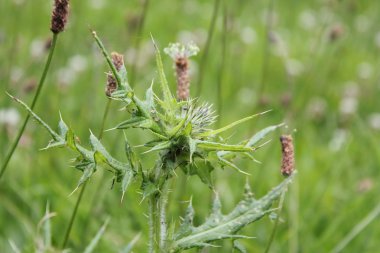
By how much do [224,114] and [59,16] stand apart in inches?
88.5

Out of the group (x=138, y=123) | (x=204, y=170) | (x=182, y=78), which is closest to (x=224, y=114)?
(x=182, y=78)

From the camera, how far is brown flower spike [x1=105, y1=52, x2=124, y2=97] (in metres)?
1.13

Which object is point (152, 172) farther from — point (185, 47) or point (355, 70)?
point (355, 70)

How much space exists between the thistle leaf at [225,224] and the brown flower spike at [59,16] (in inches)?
15.0

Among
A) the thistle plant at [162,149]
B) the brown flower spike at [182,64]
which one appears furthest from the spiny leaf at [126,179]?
the brown flower spike at [182,64]

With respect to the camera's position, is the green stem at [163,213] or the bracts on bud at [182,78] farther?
the bracts on bud at [182,78]

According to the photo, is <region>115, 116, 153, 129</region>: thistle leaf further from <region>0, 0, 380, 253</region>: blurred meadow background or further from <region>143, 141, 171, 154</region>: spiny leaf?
<region>0, 0, 380, 253</region>: blurred meadow background

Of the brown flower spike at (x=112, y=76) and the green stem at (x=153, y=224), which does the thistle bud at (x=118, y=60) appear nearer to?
the brown flower spike at (x=112, y=76)

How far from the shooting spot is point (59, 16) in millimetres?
1210

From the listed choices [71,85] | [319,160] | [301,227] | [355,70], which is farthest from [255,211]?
[355,70]

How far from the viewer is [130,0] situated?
496cm

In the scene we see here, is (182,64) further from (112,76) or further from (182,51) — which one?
(112,76)

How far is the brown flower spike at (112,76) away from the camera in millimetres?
1127

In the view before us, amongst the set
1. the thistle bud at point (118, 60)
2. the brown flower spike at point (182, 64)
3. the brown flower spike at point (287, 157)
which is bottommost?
the thistle bud at point (118, 60)
